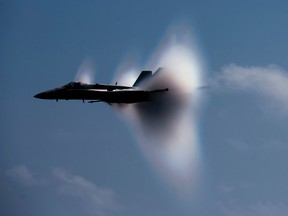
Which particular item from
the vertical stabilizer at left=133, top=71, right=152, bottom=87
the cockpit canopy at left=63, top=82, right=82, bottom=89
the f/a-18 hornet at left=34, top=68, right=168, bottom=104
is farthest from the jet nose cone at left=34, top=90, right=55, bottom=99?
the vertical stabilizer at left=133, top=71, right=152, bottom=87

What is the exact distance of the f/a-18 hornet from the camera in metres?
111

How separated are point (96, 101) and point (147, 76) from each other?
1595cm

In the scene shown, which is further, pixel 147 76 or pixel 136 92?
pixel 147 76

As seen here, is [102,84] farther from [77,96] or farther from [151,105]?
[151,105]

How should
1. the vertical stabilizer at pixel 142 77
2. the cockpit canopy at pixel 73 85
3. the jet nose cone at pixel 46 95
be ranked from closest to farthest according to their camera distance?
the jet nose cone at pixel 46 95, the cockpit canopy at pixel 73 85, the vertical stabilizer at pixel 142 77

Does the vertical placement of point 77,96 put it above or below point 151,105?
below

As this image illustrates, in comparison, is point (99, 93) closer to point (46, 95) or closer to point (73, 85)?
point (73, 85)

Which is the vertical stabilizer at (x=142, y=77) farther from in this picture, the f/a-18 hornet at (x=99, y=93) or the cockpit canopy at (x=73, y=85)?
the cockpit canopy at (x=73, y=85)

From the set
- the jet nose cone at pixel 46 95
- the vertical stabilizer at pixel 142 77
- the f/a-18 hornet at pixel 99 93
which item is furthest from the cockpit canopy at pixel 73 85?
the vertical stabilizer at pixel 142 77

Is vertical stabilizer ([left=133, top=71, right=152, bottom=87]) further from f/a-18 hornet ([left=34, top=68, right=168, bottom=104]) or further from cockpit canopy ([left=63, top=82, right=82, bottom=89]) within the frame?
cockpit canopy ([left=63, top=82, right=82, bottom=89])

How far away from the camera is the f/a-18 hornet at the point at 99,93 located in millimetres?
110938

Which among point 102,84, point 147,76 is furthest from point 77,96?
point 147,76

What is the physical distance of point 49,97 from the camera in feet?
364

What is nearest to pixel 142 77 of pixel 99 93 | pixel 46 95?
pixel 99 93
